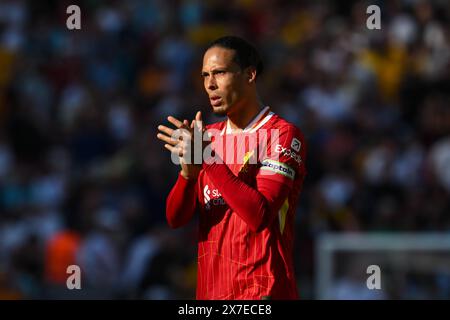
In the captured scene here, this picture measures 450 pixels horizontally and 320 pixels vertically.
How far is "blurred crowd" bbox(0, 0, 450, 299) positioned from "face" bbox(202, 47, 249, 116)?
549 centimetres

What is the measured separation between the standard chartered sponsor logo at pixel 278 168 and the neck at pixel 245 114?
0.28 metres

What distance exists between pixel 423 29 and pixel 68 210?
16.4 feet

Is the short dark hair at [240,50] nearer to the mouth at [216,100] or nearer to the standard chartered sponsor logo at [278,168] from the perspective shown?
the mouth at [216,100]

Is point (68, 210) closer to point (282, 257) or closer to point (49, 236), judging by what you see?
point (49, 236)

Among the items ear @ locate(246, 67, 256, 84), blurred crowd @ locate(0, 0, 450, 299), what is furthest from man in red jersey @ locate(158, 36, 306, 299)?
blurred crowd @ locate(0, 0, 450, 299)

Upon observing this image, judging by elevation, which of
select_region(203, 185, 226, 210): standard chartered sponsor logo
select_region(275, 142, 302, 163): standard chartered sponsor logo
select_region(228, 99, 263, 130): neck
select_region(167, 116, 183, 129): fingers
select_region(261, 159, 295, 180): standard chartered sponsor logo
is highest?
select_region(228, 99, 263, 130): neck

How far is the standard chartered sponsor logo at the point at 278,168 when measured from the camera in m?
4.90

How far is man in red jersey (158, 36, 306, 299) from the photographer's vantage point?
15.7ft

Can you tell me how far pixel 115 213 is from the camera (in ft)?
38.8

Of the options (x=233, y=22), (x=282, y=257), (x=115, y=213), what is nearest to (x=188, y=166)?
(x=282, y=257)

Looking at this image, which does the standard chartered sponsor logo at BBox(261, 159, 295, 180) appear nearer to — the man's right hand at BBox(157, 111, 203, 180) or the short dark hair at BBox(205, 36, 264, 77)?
the man's right hand at BBox(157, 111, 203, 180)

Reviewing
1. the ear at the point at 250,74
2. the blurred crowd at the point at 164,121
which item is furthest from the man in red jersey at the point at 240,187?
the blurred crowd at the point at 164,121

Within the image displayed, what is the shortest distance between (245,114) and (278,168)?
14.6 inches
